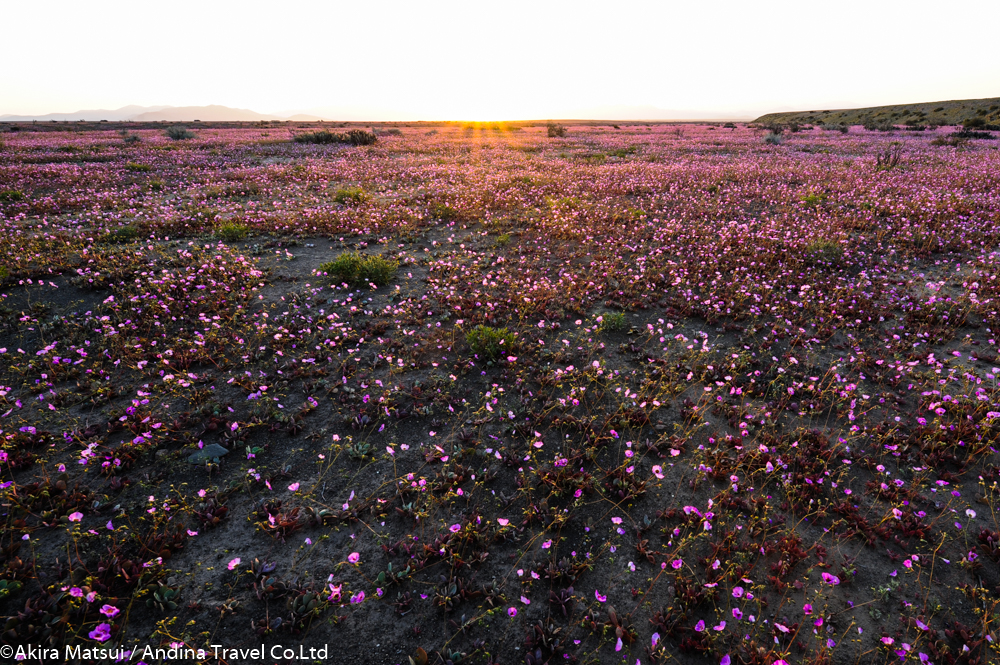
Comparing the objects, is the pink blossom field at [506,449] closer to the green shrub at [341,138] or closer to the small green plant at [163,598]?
the small green plant at [163,598]

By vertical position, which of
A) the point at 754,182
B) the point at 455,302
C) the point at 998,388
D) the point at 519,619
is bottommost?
the point at 519,619

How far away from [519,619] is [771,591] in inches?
90.7

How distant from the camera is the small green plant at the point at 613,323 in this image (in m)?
7.83

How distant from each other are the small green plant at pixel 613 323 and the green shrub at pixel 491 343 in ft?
6.62

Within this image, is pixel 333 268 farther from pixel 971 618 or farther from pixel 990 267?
pixel 990 267

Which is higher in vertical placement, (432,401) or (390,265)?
(390,265)

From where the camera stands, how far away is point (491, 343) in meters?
6.89

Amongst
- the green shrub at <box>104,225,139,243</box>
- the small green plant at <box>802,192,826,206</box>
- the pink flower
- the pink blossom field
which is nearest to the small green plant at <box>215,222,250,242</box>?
the pink blossom field

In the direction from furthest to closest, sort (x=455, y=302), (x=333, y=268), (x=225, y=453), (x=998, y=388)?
(x=333, y=268) < (x=455, y=302) < (x=998, y=388) < (x=225, y=453)

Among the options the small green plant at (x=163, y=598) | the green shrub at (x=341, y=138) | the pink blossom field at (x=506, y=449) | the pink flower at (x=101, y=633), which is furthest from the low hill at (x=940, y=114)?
the pink flower at (x=101, y=633)

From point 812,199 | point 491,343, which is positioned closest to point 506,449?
point 491,343

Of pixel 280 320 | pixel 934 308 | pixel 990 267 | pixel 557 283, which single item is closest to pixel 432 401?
pixel 280 320

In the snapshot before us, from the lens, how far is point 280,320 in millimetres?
7875

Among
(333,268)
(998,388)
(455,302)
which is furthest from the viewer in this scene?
(333,268)
